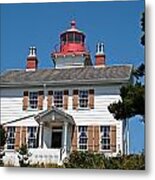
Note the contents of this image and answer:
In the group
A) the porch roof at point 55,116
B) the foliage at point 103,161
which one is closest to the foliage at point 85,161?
the foliage at point 103,161

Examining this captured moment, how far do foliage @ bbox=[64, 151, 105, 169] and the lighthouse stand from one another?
2.09 feet

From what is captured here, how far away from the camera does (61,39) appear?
156 inches

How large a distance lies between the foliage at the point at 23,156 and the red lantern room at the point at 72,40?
0.74 m

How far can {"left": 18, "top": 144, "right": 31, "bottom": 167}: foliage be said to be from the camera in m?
3.88

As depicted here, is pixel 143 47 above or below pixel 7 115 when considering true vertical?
above

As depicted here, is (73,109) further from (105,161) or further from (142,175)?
(142,175)

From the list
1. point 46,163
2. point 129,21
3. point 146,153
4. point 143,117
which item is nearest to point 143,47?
point 129,21

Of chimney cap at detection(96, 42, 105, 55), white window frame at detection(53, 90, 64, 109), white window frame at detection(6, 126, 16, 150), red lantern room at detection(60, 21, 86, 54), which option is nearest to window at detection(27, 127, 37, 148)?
white window frame at detection(6, 126, 16, 150)

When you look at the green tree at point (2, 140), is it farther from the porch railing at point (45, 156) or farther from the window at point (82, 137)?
the window at point (82, 137)

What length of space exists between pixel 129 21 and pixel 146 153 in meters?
0.92

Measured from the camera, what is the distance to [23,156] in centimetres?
390

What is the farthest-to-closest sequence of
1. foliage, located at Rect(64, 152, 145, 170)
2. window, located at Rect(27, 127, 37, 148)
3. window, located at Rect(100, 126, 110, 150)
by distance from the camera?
window, located at Rect(27, 127, 37, 148), window, located at Rect(100, 126, 110, 150), foliage, located at Rect(64, 152, 145, 170)

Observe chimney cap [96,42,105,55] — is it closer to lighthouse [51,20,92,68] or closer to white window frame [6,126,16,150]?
lighthouse [51,20,92,68]

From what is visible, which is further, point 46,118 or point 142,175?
point 46,118
